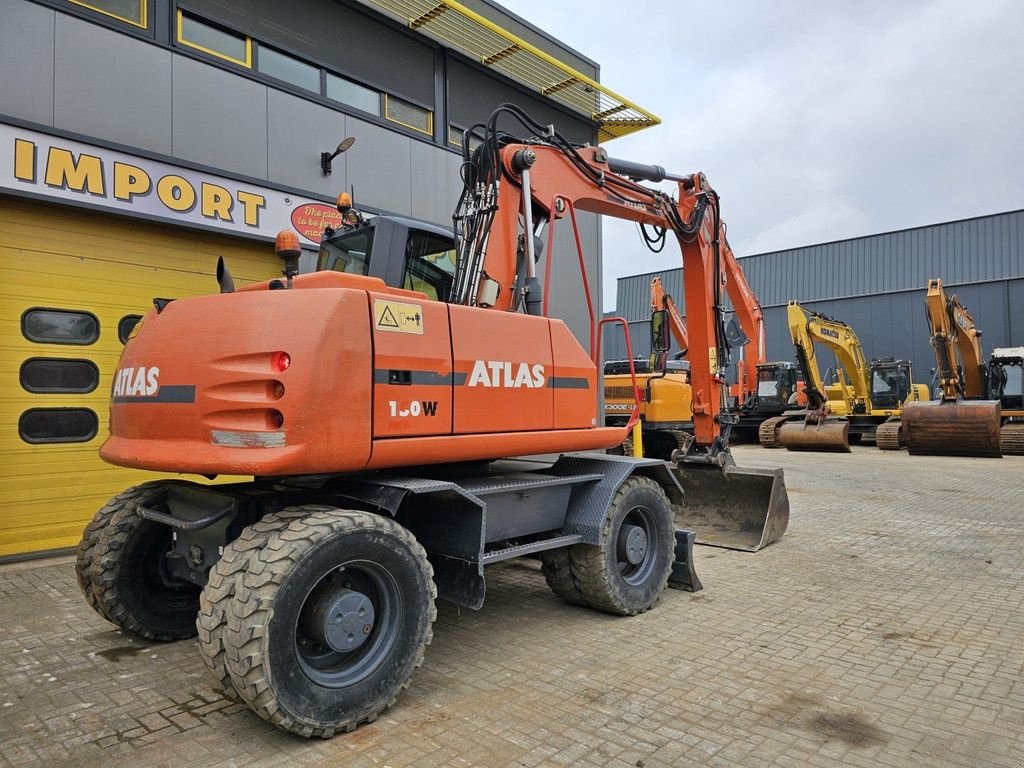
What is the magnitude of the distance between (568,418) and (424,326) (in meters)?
1.45

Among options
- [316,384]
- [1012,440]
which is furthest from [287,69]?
[1012,440]

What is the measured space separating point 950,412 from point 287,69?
16683mm

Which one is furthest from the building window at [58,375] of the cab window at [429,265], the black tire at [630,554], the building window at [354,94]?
the black tire at [630,554]

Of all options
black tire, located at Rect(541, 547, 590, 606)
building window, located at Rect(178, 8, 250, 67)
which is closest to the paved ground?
black tire, located at Rect(541, 547, 590, 606)

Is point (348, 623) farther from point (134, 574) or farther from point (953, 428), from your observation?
point (953, 428)

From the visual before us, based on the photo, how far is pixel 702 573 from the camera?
646 centimetres

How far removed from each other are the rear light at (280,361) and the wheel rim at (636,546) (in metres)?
2.84

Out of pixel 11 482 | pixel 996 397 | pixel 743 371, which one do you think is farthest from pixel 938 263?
pixel 11 482

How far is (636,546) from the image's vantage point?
5430mm

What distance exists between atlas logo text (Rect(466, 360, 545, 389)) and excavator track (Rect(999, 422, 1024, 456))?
59.8ft

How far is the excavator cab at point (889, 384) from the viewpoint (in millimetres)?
22984

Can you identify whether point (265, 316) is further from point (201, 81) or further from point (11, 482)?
point (201, 81)

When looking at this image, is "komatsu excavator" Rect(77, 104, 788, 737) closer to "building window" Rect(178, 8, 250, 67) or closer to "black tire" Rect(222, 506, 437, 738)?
"black tire" Rect(222, 506, 437, 738)

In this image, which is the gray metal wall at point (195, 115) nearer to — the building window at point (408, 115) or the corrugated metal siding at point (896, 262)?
the building window at point (408, 115)
